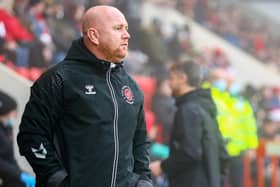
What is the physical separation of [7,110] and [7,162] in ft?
1.31

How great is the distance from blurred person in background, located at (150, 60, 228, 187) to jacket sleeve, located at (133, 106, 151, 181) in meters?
1.34

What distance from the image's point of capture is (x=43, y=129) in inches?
136

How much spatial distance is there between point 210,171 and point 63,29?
17.1 feet

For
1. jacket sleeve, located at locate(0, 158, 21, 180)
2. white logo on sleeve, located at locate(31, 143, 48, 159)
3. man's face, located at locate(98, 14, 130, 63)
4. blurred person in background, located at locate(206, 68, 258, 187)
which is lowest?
blurred person in background, located at locate(206, 68, 258, 187)

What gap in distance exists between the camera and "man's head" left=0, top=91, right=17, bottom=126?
18.1 feet

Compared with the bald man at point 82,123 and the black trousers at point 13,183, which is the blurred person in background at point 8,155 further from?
the bald man at point 82,123

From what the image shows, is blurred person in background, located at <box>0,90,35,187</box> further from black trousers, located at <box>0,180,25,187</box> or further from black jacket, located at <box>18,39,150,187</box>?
black jacket, located at <box>18,39,150,187</box>

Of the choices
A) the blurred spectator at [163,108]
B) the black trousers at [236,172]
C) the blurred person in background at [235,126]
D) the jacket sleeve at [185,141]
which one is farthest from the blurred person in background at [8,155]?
the blurred spectator at [163,108]

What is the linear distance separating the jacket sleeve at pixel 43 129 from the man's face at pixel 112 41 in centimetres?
29

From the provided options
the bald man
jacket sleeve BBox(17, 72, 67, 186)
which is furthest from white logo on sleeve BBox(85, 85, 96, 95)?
jacket sleeve BBox(17, 72, 67, 186)

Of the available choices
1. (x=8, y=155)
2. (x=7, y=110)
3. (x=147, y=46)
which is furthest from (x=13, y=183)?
(x=147, y=46)

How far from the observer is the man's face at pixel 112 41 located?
3.63 metres

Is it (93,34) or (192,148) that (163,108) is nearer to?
(192,148)

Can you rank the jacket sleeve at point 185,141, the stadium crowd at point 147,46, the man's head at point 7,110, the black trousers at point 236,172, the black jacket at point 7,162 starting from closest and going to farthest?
the jacket sleeve at point 185,141 → the black jacket at point 7,162 → the man's head at point 7,110 → the black trousers at point 236,172 → the stadium crowd at point 147,46
